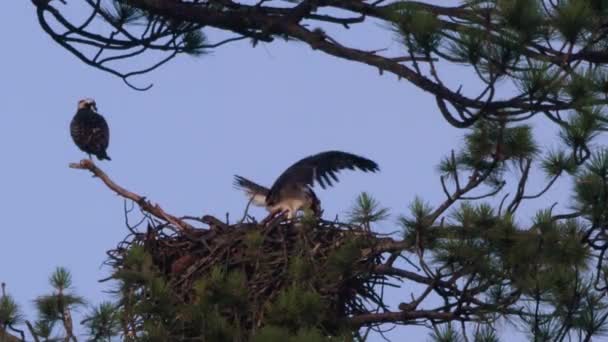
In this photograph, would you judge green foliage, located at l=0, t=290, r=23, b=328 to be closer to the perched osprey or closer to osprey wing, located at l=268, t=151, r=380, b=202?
osprey wing, located at l=268, t=151, r=380, b=202

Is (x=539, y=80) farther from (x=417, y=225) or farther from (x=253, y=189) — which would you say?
(x=253, y=189)

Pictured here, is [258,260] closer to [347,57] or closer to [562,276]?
[347,57]

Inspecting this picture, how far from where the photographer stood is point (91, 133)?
11117 mm

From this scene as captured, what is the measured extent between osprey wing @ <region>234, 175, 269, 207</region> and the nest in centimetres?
85

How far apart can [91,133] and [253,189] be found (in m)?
2.24

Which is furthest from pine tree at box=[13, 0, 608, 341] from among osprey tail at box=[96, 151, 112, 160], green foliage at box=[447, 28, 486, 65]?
osprey tail at box=[96, 151, 112, 160]

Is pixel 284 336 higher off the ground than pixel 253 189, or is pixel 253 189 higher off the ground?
pixel 253 189

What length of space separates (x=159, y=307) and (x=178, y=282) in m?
1.85

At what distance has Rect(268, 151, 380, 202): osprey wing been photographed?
8.68 metres

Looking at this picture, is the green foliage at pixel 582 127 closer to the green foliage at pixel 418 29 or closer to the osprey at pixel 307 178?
the green foliage at pixel 418 29

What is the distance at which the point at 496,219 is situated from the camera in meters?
5.92

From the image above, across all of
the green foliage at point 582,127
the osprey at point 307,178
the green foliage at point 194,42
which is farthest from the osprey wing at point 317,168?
the green foliage at point 582,127

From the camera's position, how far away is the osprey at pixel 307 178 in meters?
8.65

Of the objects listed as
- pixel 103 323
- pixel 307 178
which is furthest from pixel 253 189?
pixel 103 323
